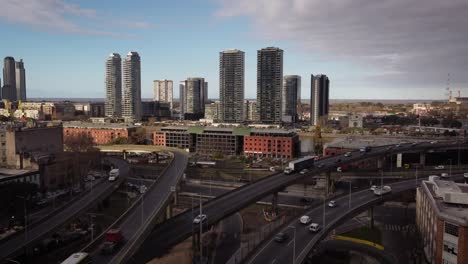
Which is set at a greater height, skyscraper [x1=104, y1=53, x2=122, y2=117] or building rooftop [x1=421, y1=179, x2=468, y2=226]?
skyscraper [x1=104, y1=53, x2=122, y2=117]

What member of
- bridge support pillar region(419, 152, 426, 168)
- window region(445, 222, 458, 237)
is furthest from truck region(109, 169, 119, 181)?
bridge support pillar region(419, 152, 426, 168)

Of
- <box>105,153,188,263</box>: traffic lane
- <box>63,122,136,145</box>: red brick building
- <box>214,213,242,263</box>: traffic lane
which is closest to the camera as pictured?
<box>105,153,188,263</box>: traffic lane

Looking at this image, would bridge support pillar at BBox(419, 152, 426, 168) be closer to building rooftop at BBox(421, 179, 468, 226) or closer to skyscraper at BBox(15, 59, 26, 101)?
building rooftop at BBox(421, 179, 468, 226)

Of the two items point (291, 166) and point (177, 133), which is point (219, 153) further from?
point (291, 166)


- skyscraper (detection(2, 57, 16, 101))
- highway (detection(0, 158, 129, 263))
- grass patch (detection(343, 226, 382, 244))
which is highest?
skyscraper (detection(2, 57, 16, 101))

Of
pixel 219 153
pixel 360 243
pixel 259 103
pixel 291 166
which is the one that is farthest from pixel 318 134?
pixel 360 243

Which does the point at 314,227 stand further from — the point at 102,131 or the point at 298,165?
the point at 102,131
